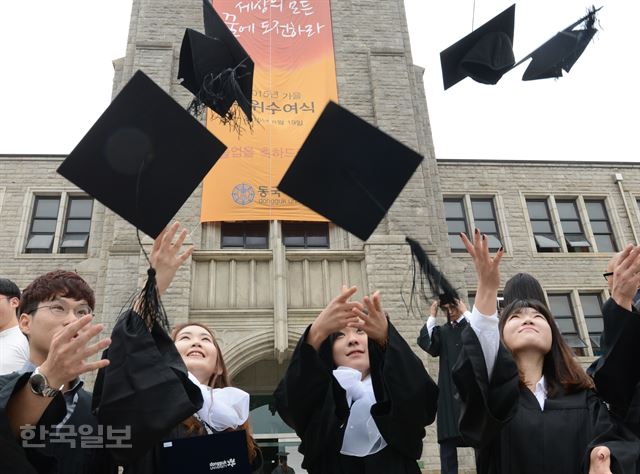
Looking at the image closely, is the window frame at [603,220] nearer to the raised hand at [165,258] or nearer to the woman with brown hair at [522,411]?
the woman with brown hair at [522,411]

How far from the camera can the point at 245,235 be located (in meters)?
11.8

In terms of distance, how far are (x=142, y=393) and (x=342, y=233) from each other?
9.91 metres

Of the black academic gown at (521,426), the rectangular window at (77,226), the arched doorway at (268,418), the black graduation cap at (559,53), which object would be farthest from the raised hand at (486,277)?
the rectangular window at (77,226)

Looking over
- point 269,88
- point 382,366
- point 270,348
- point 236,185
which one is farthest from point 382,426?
point 269,88

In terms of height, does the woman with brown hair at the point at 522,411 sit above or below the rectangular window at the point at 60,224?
below

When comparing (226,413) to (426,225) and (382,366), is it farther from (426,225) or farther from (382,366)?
(426,225)

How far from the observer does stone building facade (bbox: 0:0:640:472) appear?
1079 centimetres

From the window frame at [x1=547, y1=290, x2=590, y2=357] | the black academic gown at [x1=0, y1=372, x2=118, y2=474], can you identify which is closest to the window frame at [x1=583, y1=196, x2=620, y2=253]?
the window frame at [x1=547, y1=290, x2=590, y2=357]

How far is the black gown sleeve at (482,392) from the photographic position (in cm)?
216

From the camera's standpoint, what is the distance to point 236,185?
11398 mm

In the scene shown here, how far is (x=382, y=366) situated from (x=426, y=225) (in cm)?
975

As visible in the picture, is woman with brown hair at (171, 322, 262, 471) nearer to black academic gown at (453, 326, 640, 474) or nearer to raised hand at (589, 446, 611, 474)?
black academic gown at (453, 326, 640, 474)

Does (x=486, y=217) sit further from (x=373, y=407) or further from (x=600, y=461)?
(x=600, y=461)

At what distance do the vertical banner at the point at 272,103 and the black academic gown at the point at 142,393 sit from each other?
28.4 ft
